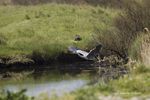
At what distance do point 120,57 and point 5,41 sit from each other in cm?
1071

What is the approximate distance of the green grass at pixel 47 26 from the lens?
3553cm

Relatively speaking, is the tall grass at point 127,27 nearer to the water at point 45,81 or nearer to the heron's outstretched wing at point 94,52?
the heron's outstretched wing at point 94,52

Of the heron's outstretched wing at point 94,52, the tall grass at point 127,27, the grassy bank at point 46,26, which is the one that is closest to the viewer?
the heron's outstretched wing at point 94,52

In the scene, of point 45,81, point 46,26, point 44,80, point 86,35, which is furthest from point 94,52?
point 46,26

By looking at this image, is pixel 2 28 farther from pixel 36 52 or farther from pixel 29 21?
pixel 36 52

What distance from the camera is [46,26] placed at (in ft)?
132

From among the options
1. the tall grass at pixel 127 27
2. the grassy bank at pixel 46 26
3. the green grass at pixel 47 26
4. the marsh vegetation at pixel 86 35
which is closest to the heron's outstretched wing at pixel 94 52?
the marsh vegetation at pixel 86 35

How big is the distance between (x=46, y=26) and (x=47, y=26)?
80mm

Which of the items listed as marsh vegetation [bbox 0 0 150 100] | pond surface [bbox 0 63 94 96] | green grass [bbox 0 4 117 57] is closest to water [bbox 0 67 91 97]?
pond surface [bbox 0 63 94 96]

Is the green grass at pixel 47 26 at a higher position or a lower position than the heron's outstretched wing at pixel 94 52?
higher

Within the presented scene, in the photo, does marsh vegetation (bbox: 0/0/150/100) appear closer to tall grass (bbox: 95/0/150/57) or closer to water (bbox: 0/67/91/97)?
tall grass (bbox: 95/0/150/57)

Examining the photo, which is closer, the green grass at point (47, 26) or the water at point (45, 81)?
the water at point (45, 81)

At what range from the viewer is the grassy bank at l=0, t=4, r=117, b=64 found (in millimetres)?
35375

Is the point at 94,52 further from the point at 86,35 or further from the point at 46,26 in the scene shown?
the point at 46,26
